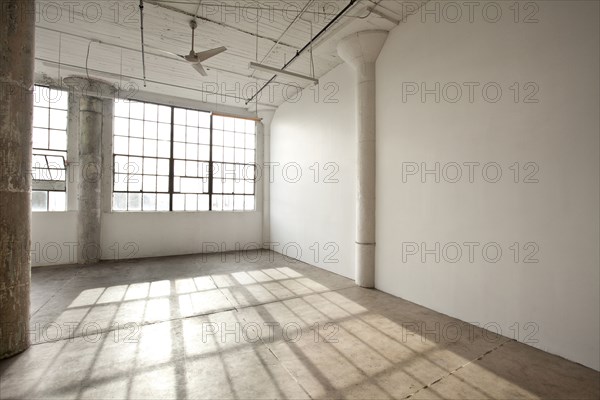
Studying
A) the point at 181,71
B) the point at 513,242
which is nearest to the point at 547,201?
the point at 513,242

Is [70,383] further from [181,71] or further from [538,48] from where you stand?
[181,71]

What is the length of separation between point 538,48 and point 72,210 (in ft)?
29.7

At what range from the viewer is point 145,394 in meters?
2.27

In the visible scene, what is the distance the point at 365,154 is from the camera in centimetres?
507

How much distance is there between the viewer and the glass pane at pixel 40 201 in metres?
6.54

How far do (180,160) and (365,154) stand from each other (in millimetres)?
5541

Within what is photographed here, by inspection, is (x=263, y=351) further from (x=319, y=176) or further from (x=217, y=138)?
(x=217, y=138)

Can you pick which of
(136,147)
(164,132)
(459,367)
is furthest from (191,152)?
(459,367)

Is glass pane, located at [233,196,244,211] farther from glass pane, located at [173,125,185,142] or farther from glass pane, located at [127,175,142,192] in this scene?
glass pane, located at [127,175,142,192]

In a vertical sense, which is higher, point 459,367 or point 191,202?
point 191,202

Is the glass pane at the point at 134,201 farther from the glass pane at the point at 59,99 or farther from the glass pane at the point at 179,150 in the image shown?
the glass pane at the point at 59,99

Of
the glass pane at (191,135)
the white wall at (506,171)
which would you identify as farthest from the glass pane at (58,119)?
the white wall at (506,171)

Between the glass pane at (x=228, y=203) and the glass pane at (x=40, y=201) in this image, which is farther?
the glass pane at (x=228, y=203)

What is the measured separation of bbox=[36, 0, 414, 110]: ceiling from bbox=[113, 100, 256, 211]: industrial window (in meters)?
1.02
